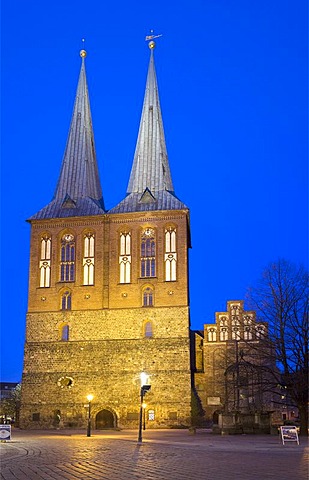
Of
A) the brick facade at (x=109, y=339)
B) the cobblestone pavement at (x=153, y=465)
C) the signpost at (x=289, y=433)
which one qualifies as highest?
the brick facade at (x=109, y=339)

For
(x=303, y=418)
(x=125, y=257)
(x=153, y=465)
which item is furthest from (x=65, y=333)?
(x=153, y=465)

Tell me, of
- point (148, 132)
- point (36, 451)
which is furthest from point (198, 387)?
point (36, 451)

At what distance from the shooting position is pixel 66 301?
55.1 m

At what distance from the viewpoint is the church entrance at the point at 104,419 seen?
170ft

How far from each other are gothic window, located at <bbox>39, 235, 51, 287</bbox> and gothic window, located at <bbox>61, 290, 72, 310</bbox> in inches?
67.3

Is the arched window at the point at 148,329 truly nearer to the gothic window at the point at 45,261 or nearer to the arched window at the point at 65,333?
the arched window at the point at 65,333

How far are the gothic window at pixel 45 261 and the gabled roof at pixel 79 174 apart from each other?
2.19 metres

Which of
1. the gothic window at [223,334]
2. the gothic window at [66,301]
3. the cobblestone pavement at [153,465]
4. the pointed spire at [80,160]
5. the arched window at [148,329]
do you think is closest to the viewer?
the cobblestone pavement at [153,465]

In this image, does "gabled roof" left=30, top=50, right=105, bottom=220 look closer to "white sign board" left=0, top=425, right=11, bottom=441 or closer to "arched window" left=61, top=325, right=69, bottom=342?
"arched window" left=61, top=325, right=69, bottom=342

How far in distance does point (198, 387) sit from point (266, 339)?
2840 centimetres

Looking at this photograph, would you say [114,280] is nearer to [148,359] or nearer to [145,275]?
[145,275]

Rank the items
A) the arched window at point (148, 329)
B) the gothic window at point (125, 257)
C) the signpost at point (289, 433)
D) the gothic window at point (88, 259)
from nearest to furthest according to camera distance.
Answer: the signpost at point (289, 433) → the arched window at point (148, 329) → the gothic window at point (125, 257) → the gothic window at point (88, 259)

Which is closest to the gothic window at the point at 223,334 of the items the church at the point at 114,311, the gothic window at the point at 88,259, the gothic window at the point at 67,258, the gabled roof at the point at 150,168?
the church at the point at 114,311

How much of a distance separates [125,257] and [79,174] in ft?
33.1
